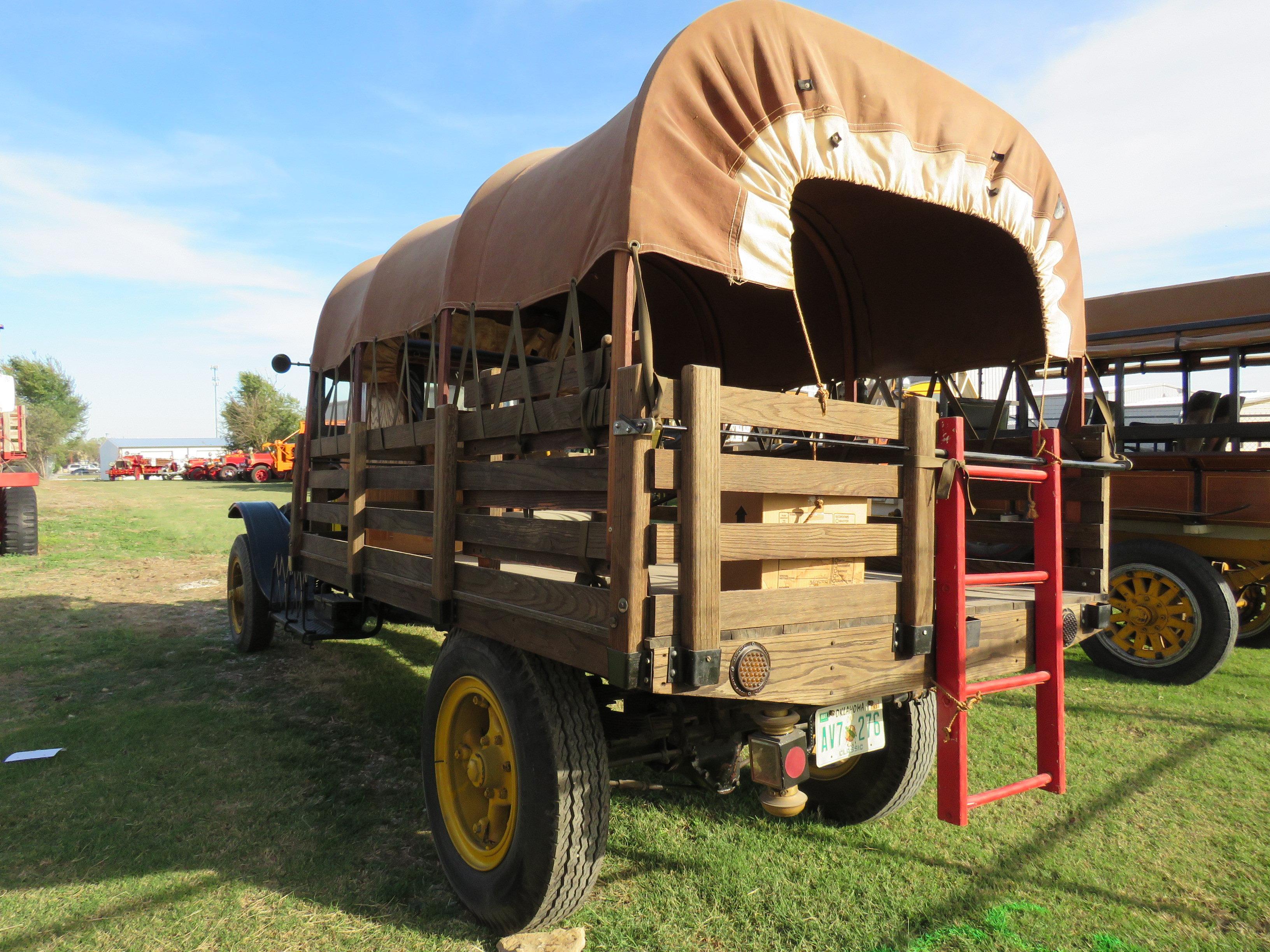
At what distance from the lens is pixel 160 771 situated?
4.19 m

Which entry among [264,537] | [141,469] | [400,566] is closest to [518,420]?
[400,566]

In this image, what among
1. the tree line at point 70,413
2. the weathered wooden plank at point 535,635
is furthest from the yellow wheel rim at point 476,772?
the tree line at point 70,413

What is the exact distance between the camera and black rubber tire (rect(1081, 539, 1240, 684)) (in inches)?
222

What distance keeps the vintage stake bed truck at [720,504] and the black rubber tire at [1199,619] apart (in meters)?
2.43

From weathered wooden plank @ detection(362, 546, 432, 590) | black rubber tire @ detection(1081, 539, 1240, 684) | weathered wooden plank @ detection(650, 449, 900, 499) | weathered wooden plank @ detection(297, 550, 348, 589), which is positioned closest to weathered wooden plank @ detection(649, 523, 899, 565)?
weathered wooden plank @ detection(650, 449, 900, 499)

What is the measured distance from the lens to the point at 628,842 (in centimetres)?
352

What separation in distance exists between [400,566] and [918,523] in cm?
237

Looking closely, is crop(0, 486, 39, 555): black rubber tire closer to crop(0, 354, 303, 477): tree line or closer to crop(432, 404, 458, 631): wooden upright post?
crop(432, 404, 458, 631): wooden upright post

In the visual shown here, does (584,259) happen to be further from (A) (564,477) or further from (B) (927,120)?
(B) (927,120)

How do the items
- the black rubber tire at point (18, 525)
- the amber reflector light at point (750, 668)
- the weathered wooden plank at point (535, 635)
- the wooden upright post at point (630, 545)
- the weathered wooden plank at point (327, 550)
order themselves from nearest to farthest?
1. the wooden upright post at point (630, 545)
2. the amber reflector light at point (750, 668)
3. the weathered wooden plank at point (535, 635)
4. the weathered wooden plank at point (327, 550)
5. the black rubber tire at point (18, 525)

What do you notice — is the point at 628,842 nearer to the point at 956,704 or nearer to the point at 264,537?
the point at 956,704

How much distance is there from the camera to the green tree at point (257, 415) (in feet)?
192

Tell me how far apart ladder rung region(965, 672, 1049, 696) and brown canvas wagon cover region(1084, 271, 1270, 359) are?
4.25 metres

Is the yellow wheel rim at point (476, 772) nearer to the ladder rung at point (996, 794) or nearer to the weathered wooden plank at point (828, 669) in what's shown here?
the weathered wooden plank at point (828, 669)
